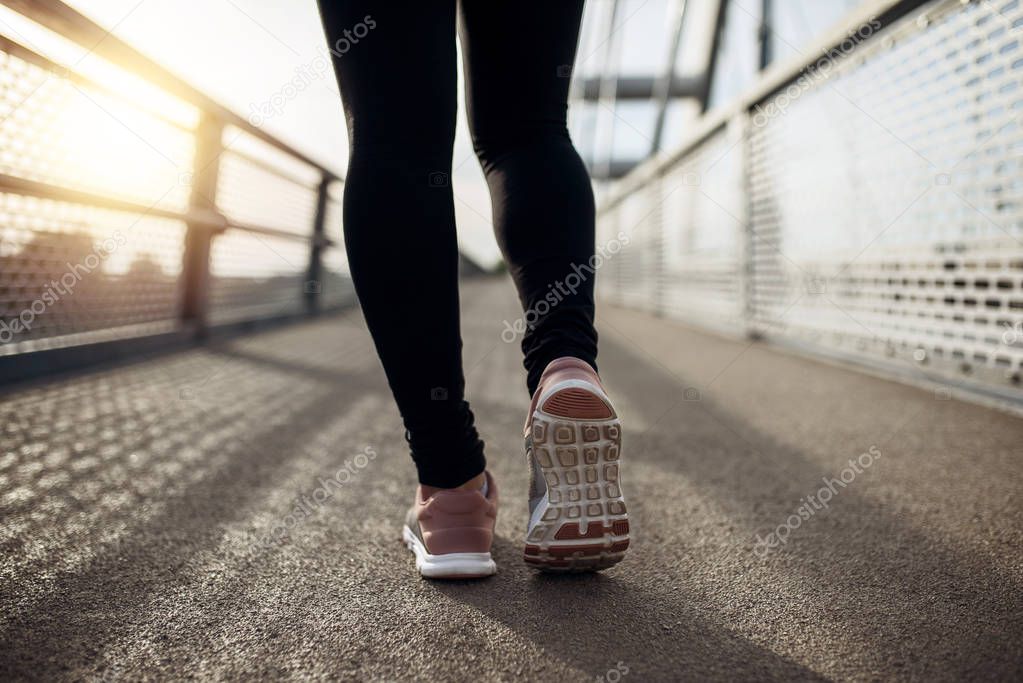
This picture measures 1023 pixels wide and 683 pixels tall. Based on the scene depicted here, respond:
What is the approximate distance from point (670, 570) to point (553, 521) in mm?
168

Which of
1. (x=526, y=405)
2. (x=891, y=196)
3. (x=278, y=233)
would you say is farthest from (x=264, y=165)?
(x=891, y=196)

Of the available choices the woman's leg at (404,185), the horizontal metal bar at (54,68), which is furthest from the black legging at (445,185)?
the horizontal metal bar at (54,68)

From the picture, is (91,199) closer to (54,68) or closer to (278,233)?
(54,68)

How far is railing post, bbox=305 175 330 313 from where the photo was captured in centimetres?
403

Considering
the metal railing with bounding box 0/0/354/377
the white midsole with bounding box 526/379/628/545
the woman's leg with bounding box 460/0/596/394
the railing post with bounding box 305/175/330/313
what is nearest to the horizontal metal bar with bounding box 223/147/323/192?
the metal railing with bounding box 0/0/354/377

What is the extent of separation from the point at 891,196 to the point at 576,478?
1.67 metres

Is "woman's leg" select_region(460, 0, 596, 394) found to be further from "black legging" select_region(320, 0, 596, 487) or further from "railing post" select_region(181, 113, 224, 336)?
"railing post" select_region(181, 113, 224, 336)

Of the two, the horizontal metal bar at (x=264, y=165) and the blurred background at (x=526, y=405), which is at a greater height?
the horizontal metal bar at (x=264, y=165)

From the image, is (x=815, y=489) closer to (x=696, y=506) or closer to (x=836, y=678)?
(x=696, y=506)

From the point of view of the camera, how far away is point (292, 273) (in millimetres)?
3797

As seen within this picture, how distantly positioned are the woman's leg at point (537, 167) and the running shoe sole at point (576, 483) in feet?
0.24

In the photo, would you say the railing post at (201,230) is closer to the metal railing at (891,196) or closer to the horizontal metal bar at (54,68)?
the horizontal metal bar at (54,68)

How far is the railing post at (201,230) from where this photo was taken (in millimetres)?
2355

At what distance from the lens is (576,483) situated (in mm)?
662
